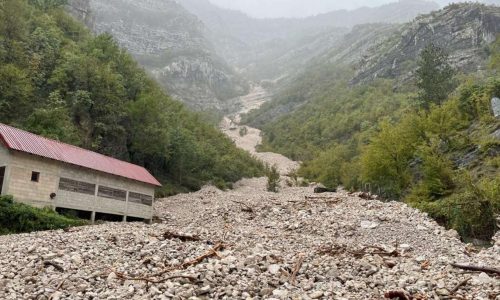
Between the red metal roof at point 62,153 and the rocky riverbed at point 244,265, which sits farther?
the red metal roof at point 62,153

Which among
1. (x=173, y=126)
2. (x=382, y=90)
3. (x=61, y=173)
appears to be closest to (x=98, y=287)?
(x=61, y=173)

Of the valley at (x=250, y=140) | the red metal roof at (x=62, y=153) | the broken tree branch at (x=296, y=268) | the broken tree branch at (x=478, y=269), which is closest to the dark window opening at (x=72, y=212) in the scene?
the red metal roof at (x=62, y=153)

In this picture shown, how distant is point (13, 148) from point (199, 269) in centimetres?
1579

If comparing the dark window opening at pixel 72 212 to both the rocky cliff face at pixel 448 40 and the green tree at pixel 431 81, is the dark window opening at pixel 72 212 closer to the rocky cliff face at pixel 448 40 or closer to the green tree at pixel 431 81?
the green tree at pixel 431 81

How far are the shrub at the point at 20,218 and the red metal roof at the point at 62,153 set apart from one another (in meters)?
3.22

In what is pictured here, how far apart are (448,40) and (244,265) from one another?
381ft

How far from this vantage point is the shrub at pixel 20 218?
22.9 meters

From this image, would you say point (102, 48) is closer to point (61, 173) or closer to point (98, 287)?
point (61, 173)

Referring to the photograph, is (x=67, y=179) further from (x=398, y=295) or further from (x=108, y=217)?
(x=398, y=295)

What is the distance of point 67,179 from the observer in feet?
91.5

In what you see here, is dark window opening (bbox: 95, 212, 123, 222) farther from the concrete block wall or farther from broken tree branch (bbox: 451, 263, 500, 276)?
broken tree branch (bbox: 451, 263, 500, 276)

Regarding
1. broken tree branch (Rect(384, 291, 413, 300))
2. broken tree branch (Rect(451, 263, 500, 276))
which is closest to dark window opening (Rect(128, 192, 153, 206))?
broken tree branch (Rect(451, 263, 500, 276))

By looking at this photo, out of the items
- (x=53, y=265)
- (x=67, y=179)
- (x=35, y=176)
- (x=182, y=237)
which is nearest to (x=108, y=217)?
(x=67, y=179)

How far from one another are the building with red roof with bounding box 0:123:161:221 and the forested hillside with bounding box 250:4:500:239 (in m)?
21.4
